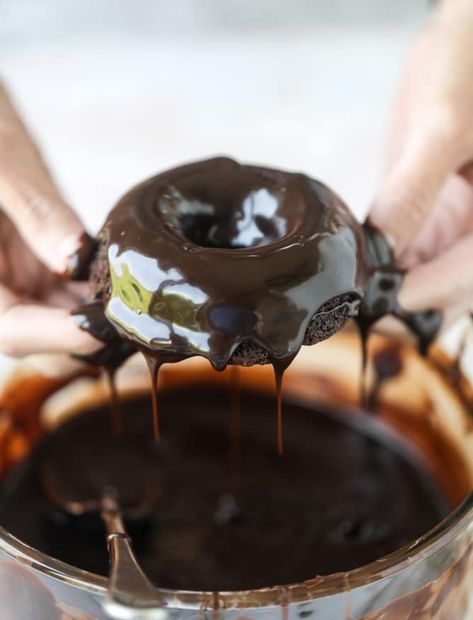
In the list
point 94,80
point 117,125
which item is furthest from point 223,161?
point 94,80

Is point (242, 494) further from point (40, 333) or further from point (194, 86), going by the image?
point (194, 86)

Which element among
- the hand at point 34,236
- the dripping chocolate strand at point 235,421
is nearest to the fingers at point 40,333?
the hand at point 34,236

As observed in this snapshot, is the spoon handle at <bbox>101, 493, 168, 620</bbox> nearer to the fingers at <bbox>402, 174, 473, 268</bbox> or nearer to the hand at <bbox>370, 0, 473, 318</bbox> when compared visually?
the hand at <bbox>370, 0, 473, 318</bbox>

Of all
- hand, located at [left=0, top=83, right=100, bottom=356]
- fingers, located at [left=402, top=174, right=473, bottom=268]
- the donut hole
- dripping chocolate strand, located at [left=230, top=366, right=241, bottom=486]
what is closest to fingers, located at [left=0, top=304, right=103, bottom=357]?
hand, located at [left=0, top=83, right=100, bottom=356]

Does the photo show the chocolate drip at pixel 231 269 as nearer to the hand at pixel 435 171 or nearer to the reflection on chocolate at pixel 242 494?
the hand at pixel 435 171

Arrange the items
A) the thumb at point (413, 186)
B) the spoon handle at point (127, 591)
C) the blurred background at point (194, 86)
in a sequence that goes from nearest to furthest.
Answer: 1. the spoon handle at point (127, 591)
2. the thumb at point (413, 186)
3. the blurred background at point (194, 86)

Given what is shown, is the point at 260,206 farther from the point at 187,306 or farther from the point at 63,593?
the point at 63,593

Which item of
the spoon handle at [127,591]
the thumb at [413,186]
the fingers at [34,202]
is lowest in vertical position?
the spoon handle at [127,591]

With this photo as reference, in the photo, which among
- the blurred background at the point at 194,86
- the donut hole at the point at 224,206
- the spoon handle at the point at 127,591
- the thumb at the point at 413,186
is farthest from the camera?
the blurred background at the point at 194,86
